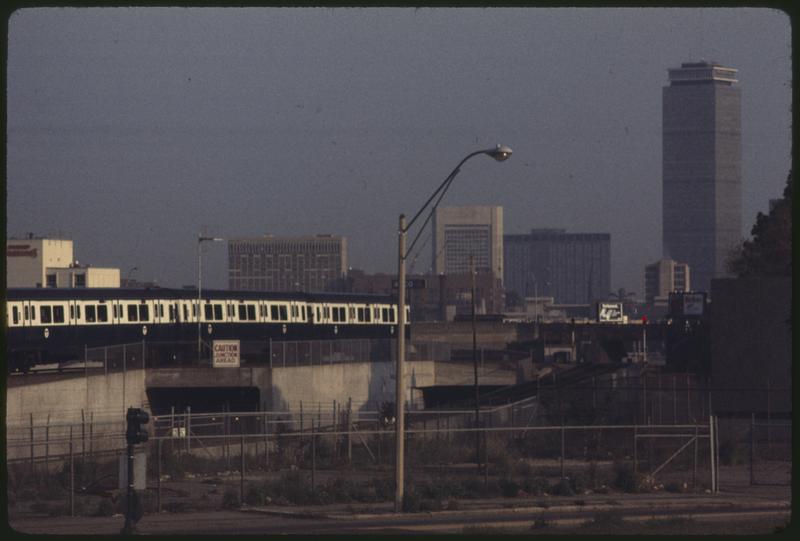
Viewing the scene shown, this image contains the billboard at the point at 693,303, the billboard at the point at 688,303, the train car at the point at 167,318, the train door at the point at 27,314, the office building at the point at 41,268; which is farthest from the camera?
the billboard at the point at 693,303

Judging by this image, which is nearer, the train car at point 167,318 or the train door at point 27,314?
the train door at point 27,314

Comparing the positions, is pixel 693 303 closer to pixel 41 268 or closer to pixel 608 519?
pixel 41 268

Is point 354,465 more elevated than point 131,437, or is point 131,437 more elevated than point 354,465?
point 131,437

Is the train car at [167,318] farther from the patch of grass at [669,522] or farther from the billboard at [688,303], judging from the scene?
the billboard at [688,303]

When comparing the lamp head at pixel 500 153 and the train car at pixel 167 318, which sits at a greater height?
the lamp head at pixel 500 153

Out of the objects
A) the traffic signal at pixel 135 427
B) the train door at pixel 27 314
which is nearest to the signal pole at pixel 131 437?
the traffic signal at pixel 135 427

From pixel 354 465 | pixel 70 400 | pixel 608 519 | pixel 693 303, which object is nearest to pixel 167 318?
pixel 70 400

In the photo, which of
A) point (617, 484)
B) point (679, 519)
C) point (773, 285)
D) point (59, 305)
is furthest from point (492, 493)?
point (59, 305)

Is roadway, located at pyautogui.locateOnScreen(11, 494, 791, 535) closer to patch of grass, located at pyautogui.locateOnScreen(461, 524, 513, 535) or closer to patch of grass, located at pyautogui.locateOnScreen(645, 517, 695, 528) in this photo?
patch of grass, located at pyautogui.locateOnScreen(461, 524, 513, 535)
